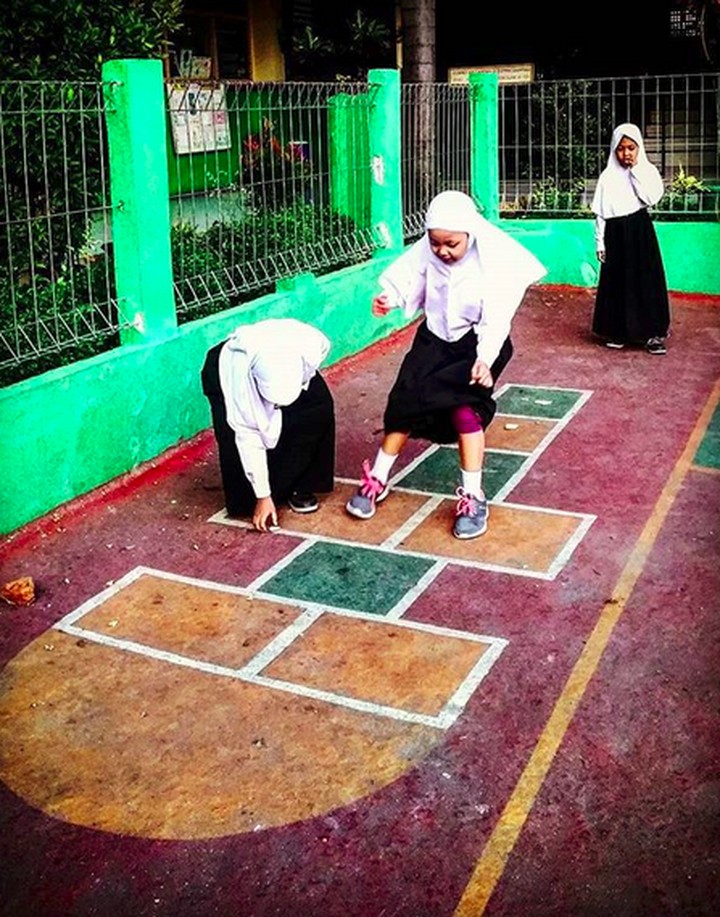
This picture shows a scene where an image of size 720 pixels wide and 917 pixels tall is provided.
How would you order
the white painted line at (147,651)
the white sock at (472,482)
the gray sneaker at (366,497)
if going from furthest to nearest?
the gray sneaker at (366,497)
the white sock at (472,482)
the white painted line at (147,651)

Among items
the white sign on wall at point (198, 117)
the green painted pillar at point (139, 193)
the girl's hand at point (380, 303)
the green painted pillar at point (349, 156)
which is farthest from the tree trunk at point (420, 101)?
the girl's hand at point (380, 303)

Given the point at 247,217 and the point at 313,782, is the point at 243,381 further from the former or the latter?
the point at 247,217

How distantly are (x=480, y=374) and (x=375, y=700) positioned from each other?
5.67ft

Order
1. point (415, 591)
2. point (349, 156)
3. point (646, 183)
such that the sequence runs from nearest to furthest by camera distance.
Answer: point (415, 591) < point (646, 183) < point (349, 156)

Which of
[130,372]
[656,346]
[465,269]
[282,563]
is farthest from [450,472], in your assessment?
[656,346]

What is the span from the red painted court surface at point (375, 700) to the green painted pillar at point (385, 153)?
3.39 m

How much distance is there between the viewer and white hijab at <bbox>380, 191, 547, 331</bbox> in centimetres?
471

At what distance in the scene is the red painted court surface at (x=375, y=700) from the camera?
9.42 ft

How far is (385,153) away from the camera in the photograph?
866 centimetres

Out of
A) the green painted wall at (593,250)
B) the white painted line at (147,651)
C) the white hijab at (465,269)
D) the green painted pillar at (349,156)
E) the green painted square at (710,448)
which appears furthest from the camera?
the green painted wall at (593,250)

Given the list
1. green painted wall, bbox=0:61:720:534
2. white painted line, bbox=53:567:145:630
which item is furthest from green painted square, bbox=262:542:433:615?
green painted wall, bbox=0:61:720:534

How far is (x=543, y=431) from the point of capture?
6465mm

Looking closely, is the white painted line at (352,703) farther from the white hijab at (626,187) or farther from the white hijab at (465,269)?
the white hijab at (626,187)

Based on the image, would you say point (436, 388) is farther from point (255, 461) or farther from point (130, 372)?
point (130, 372)
